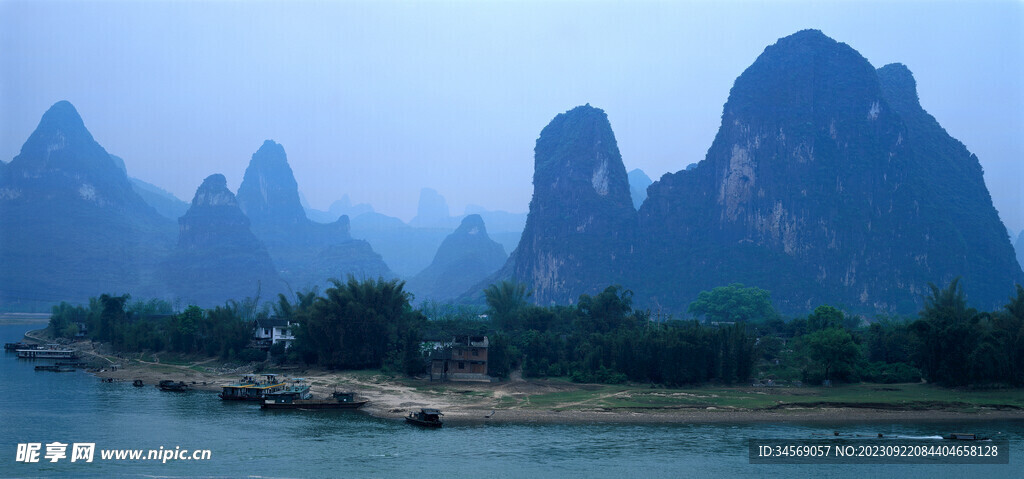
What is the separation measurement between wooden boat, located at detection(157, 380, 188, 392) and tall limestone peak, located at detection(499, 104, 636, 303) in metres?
115

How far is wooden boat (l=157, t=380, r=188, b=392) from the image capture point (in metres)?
54.2

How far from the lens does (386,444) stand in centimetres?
3591

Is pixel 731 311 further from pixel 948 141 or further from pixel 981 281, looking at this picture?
pixel 948 141

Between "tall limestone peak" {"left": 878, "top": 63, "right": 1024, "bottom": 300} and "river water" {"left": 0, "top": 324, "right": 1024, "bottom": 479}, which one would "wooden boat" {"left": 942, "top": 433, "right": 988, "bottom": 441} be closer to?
"river water" {"left": 0, "top": 324, "right": 1024, "bottom": 479}

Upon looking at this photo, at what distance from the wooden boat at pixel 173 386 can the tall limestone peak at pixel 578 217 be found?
11485 cm

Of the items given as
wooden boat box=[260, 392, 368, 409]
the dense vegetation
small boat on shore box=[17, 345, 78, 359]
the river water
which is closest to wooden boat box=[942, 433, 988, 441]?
the river water

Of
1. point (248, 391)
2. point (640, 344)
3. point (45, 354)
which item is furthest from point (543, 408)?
point (45, 354)

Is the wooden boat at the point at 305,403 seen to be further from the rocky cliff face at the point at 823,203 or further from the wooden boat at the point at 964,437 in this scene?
the rocky cliff face at the point at 823,203

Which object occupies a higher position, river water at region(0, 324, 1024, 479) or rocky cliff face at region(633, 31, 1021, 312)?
rocky cliff face at region(633, 31, 1021, 312)

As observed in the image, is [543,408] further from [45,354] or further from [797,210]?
[797,210]

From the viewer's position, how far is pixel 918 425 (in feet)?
138

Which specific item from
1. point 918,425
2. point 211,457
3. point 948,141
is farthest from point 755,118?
point 211,457

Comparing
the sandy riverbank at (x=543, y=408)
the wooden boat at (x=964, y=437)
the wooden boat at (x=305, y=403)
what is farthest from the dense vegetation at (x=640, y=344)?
the wooden boat at (x=964, y=437)

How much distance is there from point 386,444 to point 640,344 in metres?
23.9
